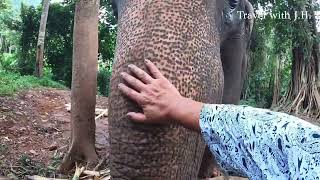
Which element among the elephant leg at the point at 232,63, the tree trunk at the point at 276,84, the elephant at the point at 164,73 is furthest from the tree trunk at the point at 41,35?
the elephant at the point at 164,73

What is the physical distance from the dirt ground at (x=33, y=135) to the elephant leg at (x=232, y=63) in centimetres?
192

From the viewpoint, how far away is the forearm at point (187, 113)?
131 cm

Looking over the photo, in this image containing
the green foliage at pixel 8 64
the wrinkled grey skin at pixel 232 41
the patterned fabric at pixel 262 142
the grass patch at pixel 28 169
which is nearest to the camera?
the patterned fabric at pixel 262 142

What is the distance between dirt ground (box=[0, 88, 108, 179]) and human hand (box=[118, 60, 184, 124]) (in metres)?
3.05

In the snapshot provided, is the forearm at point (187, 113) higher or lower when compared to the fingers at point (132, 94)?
lower

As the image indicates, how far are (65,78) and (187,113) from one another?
45.4 ft

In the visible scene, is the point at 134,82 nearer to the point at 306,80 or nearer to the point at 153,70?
the point at 153,70

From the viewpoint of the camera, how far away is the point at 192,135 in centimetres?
149

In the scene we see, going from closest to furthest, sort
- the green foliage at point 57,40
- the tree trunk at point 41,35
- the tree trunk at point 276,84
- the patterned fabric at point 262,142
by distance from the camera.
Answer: the patterned fabric at point 262,142
the tree trunk at point 276,84
the tree trunk at point 41,35
the green foliage at point 57,40

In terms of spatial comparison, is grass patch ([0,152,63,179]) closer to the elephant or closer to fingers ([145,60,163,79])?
the elephant

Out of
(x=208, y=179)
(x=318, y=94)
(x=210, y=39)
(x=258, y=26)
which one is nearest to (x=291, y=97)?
(x=318, y=94)

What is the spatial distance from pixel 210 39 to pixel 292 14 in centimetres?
633

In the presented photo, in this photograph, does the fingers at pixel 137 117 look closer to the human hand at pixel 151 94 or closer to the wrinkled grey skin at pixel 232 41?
the human hand at pixel 151 94

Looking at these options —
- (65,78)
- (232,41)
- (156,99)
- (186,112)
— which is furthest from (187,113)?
(65,78)
